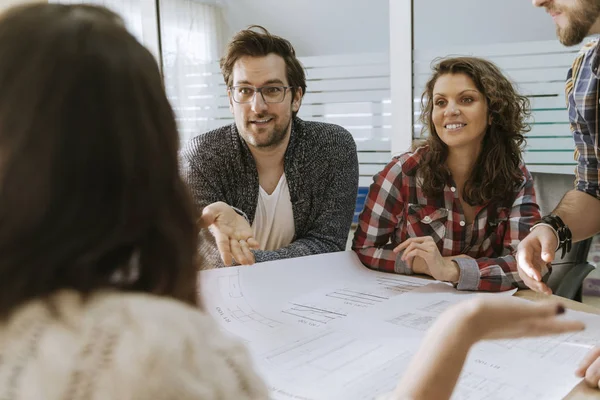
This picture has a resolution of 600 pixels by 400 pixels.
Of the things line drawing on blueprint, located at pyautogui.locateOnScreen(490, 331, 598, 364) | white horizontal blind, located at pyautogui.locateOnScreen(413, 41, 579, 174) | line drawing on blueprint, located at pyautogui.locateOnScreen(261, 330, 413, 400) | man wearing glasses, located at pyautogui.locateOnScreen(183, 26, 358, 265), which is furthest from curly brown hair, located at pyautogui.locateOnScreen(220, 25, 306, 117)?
line drawing on blueprint, located at pyautogui.locateOnScreen(490, 331, 598, 364)

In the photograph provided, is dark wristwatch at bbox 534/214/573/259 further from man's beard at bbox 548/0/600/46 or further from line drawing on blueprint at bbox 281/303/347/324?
line drawing on blueprint at bbox 281/303/347/324

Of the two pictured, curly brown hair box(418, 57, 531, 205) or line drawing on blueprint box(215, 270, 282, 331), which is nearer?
line drawing on blueprint box(215, 270, 282, 331)

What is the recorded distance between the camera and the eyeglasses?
197 cm

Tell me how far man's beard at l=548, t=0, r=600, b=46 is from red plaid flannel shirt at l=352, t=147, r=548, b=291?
0.49 m

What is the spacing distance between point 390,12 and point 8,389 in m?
2.56

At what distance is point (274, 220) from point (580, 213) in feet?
3.26

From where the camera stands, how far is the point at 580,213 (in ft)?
4.80

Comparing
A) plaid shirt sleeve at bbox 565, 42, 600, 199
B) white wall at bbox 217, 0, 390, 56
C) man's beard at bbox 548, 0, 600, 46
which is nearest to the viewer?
man's beard at bbox 548, 0, 600, 46

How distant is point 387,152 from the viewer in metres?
2.82

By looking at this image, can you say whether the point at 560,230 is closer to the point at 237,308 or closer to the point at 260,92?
the point at 237,308

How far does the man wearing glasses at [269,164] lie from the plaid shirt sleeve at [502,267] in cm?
57

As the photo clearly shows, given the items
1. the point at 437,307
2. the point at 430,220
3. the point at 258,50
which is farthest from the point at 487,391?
the point at 258,50

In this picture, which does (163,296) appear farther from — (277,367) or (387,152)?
(387,152)

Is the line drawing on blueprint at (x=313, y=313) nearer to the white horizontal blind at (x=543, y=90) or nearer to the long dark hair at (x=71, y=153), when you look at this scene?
the long dark hair at (x=71, y=153)
